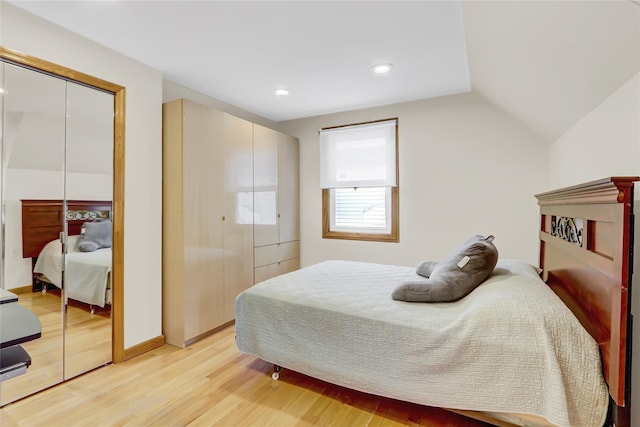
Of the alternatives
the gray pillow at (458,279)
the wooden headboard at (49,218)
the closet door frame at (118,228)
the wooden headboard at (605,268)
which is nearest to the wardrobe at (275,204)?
the closet door frame at (118,228)

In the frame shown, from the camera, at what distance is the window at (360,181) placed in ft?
12.1

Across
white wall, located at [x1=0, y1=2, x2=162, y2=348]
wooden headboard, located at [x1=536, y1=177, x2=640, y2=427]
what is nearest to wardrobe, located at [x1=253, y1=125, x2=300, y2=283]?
white wall, located at [x1=0, y1=2, x2=162, y2=348]

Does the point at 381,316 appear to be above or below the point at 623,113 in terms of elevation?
below

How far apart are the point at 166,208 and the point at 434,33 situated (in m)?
2.58

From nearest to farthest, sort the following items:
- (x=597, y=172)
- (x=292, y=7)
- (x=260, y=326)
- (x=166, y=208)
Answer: (x=597, y=172), (x=292, y=7), (x=260, y=326), (x=166, y=208)

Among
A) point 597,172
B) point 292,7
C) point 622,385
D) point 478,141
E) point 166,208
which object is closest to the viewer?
point 622,385

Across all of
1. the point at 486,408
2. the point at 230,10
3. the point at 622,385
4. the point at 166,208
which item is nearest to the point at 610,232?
the point at 622,385

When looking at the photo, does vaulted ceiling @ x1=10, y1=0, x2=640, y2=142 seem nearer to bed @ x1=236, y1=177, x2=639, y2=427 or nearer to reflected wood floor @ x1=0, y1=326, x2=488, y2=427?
bed @ x1=236, y1=177, x2=639, y2=427

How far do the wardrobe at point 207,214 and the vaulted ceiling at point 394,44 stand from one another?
1.68 feet

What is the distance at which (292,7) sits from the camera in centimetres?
184

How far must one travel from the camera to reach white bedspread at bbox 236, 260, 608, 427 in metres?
1.28

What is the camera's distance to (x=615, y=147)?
4.91ft

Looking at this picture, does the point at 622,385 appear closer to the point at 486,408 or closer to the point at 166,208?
the point at 486,408

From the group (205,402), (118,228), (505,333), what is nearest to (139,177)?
(118,228)
